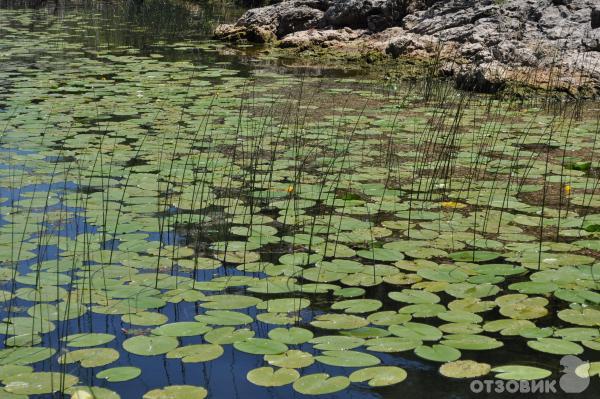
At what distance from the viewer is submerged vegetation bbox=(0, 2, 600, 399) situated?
252 cm

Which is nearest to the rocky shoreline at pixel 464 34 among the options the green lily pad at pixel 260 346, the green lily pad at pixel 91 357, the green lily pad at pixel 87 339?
the green lily pad at pixel 260 346

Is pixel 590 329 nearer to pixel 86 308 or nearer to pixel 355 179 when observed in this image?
pixel 86 308

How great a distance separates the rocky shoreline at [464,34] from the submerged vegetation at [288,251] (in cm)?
80

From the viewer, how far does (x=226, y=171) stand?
4.79 m

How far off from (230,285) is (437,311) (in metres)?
0.76

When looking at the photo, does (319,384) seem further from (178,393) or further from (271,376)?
(178,393)

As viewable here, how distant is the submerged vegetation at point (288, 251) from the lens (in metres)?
2.52

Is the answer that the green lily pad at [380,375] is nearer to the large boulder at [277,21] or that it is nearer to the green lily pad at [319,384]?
the green lily pad at [319,384]

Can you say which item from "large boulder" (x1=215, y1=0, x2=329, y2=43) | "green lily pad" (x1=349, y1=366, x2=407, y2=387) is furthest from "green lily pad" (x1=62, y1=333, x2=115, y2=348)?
"large boulder" (x1=215, y1=0, x2=329, y2=43)

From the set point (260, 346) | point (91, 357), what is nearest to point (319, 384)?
point (260, 346)

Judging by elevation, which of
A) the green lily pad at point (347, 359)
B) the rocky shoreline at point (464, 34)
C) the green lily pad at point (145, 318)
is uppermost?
the rocky shoreline at point (464, 34)

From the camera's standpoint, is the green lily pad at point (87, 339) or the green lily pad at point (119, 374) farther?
the green lily pad at point (87, 339)

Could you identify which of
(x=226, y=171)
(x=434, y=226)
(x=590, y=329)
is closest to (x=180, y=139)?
(x=226, y=171)

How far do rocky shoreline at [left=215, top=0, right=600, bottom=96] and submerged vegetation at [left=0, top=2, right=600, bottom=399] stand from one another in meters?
0.80
